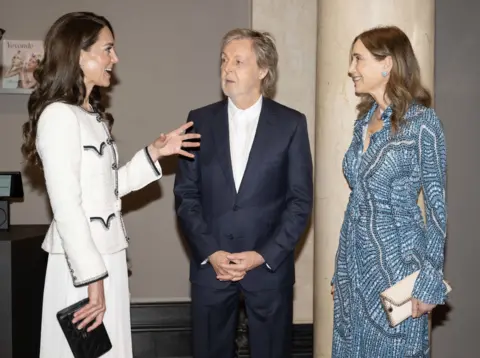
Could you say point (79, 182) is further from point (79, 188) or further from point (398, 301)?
point (398, 301)

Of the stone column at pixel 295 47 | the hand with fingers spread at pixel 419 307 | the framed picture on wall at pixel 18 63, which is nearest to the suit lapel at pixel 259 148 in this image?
the hand with fingers spread at pixel 419 307

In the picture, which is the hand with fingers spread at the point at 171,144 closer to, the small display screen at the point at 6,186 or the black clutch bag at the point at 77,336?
the black clutch bag at the point at 77,336

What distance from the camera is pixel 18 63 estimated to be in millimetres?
4902

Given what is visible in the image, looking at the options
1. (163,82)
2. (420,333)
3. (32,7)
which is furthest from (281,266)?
(32,7)

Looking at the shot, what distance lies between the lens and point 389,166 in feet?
8.37

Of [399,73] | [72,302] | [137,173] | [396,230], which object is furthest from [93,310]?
[399,73]

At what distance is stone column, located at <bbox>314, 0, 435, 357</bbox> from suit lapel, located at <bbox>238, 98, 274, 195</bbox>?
29 cm

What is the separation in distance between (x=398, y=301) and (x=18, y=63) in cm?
332

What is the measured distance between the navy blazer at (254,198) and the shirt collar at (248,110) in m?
0.03

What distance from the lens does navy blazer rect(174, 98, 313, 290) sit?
3129 millimetres

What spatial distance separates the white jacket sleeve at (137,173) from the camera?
303 centimetres

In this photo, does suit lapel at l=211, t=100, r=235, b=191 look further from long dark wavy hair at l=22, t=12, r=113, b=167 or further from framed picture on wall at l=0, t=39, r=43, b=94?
framed picture on wall at l=0, t=39, r=43, b=94

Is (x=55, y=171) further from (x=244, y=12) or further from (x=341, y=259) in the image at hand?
(x=244, y=12)

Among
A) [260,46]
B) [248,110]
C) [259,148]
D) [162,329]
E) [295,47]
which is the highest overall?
[295,47]
